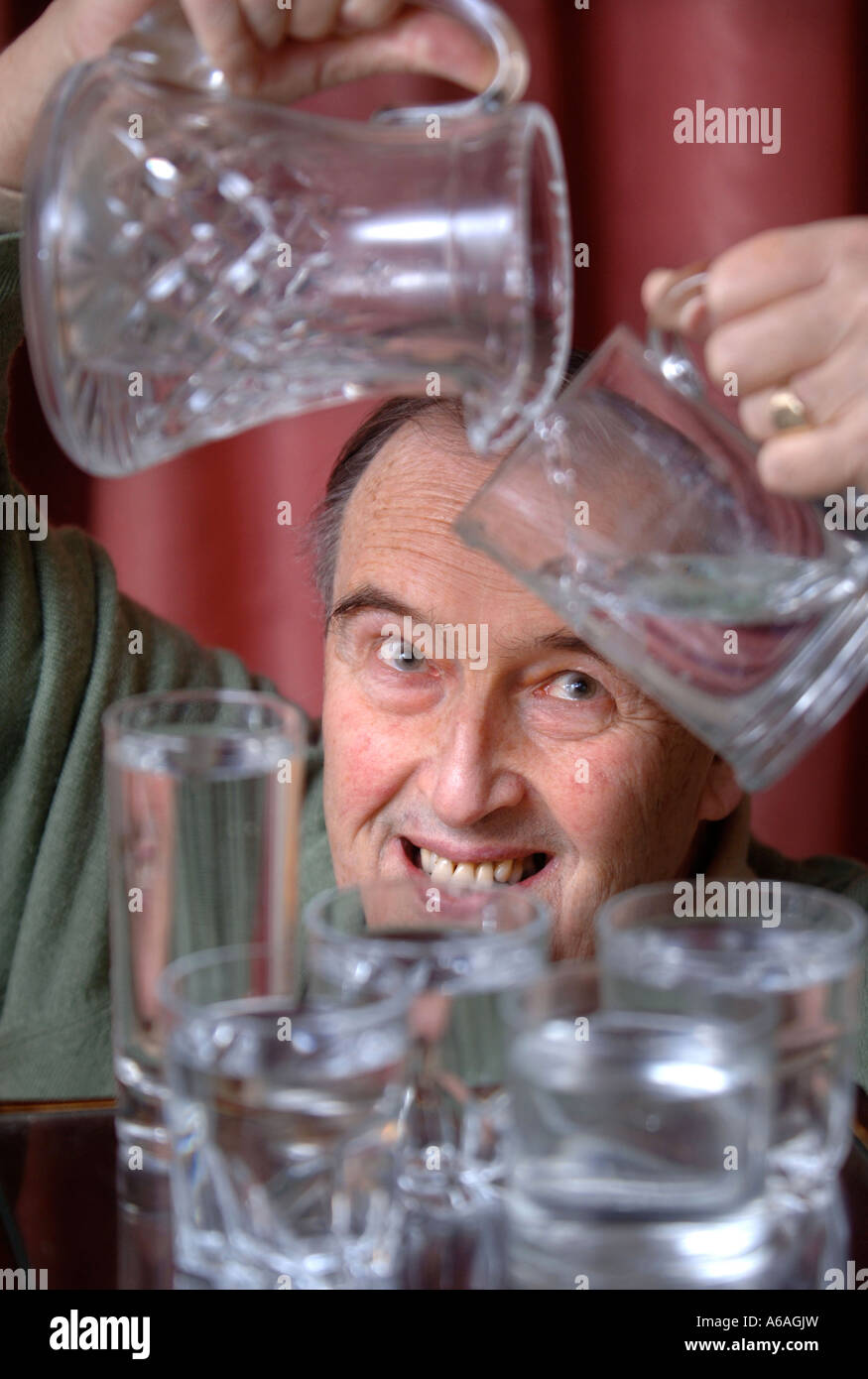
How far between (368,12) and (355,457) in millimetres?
459

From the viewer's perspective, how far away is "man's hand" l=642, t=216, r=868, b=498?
55 centimetres

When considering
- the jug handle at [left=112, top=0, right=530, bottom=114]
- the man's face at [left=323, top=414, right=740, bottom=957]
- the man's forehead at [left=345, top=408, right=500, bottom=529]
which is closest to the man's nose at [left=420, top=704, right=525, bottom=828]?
the man's face at [left=323, top=414, right=740, bottom=957]

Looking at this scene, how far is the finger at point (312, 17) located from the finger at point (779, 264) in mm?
175

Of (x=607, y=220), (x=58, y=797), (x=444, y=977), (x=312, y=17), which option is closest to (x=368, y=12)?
(x=312, y=17)

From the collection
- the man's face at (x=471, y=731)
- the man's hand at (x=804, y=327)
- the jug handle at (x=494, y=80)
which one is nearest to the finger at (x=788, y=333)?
the man's hand at (x=804, y=327)

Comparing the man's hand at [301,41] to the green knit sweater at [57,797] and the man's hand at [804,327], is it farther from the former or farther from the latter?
the green knit sweater at [57,797]

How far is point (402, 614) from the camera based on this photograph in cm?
93

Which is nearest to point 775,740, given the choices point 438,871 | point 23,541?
point 438,871

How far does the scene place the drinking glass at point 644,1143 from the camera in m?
0.40

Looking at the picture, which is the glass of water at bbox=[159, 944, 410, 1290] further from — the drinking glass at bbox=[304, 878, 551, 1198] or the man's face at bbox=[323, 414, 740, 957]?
the man's face at bbox=[323, 414, 740, 957]

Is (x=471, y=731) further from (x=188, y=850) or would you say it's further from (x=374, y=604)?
(x=188, y=850)

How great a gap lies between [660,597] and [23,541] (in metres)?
0.54

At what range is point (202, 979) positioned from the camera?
45cm
